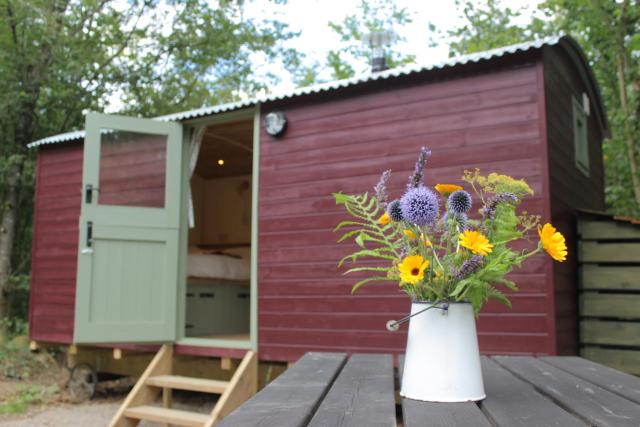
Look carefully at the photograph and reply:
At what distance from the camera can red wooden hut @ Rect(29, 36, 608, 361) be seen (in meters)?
3.91

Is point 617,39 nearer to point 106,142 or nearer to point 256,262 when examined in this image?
point 256,262

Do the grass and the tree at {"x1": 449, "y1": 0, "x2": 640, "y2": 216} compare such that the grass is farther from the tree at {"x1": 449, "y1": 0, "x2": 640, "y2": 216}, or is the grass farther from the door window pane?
the tree at {"x1": 449, "y1": 0, "x2": 640, "y2": 216}

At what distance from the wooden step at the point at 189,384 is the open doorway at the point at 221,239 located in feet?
1.30

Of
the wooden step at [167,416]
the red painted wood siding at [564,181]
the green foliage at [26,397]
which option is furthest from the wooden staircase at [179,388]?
the red painted wood siding at [564,181]

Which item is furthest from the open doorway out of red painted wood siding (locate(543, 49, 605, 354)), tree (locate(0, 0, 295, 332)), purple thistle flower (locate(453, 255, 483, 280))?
purple thistle flower (locate(453, 255, 483, 280))

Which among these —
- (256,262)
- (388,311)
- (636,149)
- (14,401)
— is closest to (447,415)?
(388,311)

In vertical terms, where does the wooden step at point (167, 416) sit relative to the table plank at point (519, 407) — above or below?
below

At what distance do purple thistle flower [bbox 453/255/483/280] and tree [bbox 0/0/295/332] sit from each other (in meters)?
7.31

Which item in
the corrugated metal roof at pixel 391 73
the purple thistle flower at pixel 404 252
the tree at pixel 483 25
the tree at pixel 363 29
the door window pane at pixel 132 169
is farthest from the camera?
the tree at pixel 363 29

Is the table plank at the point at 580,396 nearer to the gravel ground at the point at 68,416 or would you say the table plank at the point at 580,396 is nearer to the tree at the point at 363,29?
the gravel ground at the point at 68,416

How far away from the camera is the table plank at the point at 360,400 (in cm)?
127

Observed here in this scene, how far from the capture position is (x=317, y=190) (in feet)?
15.3

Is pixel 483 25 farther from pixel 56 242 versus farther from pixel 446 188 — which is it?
pixel 446 188

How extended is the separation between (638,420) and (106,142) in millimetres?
4623
